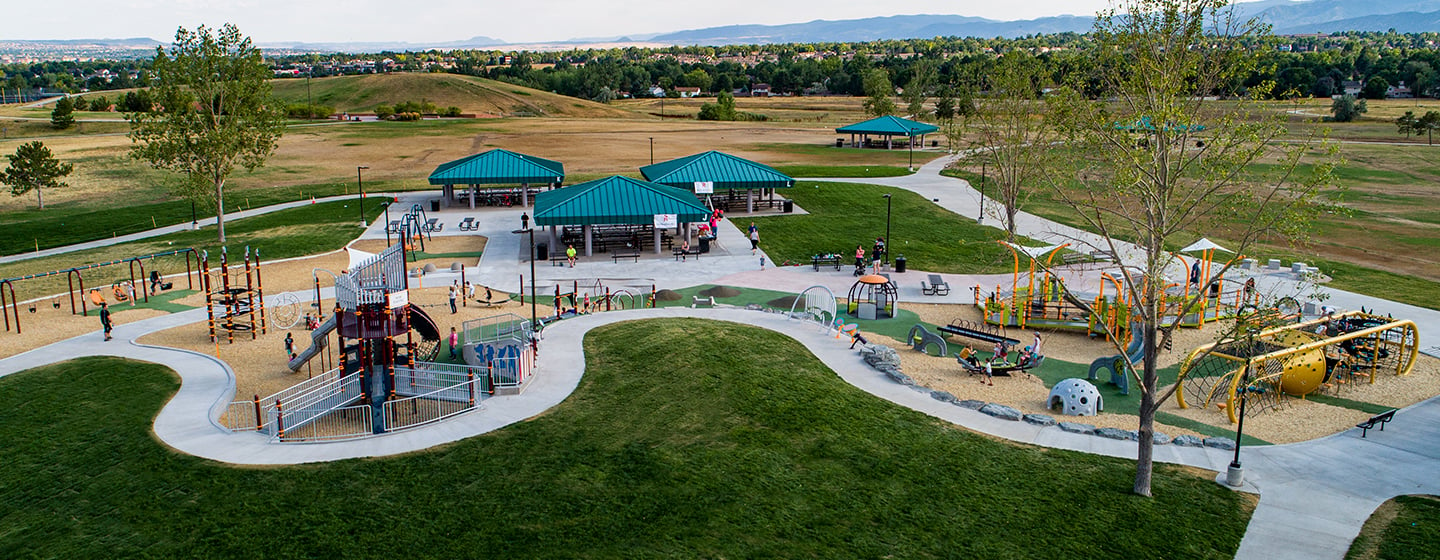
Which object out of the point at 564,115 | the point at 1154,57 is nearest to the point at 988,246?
the point at 1154,57

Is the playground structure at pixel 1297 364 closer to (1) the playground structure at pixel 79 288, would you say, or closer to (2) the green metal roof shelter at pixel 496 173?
(1) the playground structure at pixel 79 288

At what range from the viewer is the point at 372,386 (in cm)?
2366

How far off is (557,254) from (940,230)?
20572 mm

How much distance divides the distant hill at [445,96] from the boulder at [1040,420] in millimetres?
120063

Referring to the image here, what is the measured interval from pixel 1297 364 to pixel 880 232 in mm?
25932

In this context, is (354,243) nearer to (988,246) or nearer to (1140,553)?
(988,246)

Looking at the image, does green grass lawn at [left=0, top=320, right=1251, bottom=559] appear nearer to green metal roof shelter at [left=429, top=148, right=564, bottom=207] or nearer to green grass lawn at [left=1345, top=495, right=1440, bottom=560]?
green grass lawn at [left=1345, top=495, right=1440, bottom=560]

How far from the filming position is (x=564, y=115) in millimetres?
136000

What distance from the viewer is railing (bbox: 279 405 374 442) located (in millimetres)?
22516

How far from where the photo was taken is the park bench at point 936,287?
36.2 metres

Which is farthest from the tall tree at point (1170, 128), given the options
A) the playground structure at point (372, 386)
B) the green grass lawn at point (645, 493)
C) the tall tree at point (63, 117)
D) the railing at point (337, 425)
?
the tall tree at point (63, 117)

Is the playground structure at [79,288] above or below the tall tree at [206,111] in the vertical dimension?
below

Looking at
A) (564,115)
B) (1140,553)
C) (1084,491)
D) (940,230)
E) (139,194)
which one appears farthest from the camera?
(564,115)

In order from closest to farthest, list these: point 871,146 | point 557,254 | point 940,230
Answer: point 557,254
point 940,230
point 871,146
